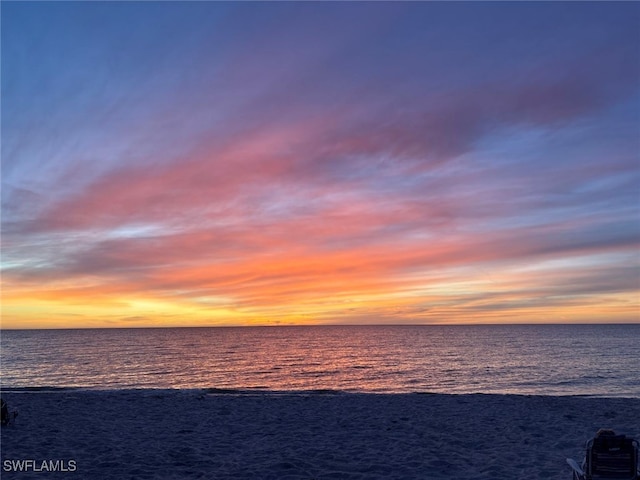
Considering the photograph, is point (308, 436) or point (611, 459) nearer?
point (611, 459)

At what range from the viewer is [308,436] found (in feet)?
41.1

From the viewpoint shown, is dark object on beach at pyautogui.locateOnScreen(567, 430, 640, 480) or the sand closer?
dark object on beach at pyautogui.locateOnScreen(567, 430, 640, 480)

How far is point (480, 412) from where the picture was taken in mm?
15820

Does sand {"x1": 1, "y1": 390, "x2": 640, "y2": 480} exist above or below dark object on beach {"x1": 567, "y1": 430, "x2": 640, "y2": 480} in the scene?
below

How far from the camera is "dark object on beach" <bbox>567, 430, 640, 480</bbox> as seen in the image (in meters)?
7.52

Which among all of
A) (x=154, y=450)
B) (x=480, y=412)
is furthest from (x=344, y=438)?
(x=480, y=412)

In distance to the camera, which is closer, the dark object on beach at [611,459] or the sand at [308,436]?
the dark object on beach at [611,459]

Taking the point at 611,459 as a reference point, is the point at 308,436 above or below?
below

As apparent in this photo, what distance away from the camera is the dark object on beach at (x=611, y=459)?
752 cm

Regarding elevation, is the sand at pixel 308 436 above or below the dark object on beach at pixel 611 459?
below

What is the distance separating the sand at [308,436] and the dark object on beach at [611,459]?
173 cm

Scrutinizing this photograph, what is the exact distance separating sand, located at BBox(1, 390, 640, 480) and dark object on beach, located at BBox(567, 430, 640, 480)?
5.68 feet

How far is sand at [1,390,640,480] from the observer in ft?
31.6

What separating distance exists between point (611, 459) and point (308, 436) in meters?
7.11
